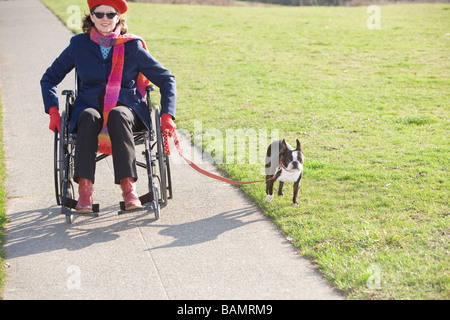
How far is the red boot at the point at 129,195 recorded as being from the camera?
4367mm

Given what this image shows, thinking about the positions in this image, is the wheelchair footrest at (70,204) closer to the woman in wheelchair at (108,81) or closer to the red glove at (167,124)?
the woman in wheelchair at (108,81)

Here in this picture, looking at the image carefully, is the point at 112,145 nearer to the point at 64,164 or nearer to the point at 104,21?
the point at 64,164

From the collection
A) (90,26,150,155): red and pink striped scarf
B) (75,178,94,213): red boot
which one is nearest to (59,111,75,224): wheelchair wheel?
(75,178,94,213): red boot

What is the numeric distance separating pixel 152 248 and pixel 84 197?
699 mm

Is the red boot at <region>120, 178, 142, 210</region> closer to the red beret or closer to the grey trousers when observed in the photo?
the grey trousers

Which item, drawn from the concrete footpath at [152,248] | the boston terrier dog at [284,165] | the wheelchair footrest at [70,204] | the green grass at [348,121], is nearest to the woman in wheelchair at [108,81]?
the wheelchair footrest at [70,204]

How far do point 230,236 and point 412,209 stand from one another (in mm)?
1521

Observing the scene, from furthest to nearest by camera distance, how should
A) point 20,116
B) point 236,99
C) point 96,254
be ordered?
point 236,99 < point 20,116 < point 96,254

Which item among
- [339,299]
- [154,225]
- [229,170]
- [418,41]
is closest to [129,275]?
[154,225]

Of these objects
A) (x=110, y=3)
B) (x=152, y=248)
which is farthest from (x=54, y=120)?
(x=152, y=248)

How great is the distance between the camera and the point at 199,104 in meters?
8.50

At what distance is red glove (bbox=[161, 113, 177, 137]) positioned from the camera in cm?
465

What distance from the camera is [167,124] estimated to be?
4.66 metres

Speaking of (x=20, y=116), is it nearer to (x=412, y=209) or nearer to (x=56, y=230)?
(x=56, y=230)
